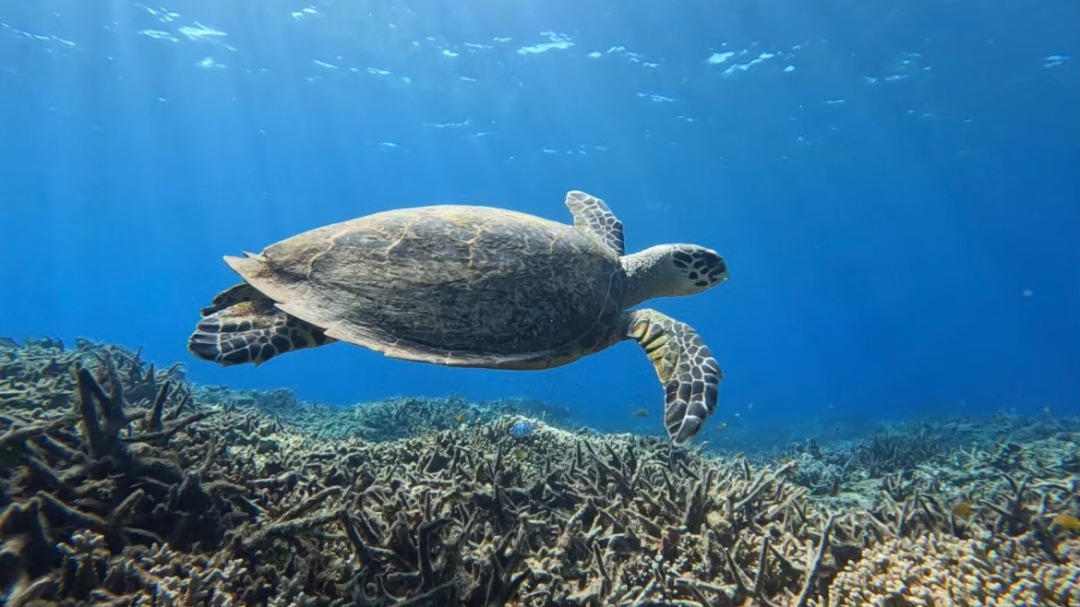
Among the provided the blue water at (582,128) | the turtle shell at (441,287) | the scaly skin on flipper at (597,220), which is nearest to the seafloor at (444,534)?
the turtle shell at (441,287)

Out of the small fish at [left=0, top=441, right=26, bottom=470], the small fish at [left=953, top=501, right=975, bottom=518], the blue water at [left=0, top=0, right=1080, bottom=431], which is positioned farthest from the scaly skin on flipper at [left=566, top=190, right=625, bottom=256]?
the blue water at [left=0, top=0, right=1080, bottom=431]

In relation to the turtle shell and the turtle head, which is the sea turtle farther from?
the turtle head

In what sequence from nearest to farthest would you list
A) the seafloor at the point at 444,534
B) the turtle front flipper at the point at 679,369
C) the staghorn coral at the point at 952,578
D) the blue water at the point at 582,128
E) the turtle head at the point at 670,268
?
1. the seafloor at the point at 444,534
2. the staghorn coral at the point at 952,578
3. the turtle front flipper at the point at 679,369
4. the turtle head at the point at 670,268
5. the blue water at the point at 582,128

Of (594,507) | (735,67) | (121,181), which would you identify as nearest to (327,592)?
(594,507)

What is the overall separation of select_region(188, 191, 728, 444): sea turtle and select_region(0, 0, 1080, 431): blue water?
22758 millimetres

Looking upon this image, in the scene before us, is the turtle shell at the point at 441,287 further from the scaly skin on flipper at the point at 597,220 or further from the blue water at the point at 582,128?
the blue water at the point at 582,128

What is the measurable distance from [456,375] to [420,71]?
5923 cm

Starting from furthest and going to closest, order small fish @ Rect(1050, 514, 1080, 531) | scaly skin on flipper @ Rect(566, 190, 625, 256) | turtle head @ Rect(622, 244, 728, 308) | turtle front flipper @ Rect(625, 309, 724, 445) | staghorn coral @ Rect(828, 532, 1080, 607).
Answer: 1. scaly skin on flipper @ Rect(566, 190, 625, 256)
2. turtle head @ Rect(622, 244, 728, 308)
3. turtle front flipper @ Rect(625, 309, 724, 445)
4. small fish @ Rect(1050, 514, 1080, 531)
5. staghorn coral @ Rect(828, 532, 1080, 607)

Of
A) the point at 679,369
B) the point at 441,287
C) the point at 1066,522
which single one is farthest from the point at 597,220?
the point at 1066,522

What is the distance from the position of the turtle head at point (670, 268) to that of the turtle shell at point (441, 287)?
142cm

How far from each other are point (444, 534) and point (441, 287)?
2057 millimetres

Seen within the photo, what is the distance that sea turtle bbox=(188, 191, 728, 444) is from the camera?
13.7 feet

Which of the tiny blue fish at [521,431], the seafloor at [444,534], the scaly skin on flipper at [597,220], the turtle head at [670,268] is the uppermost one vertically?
the scaly skin on flipper at [597,220]

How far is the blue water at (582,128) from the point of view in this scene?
88.7ft
